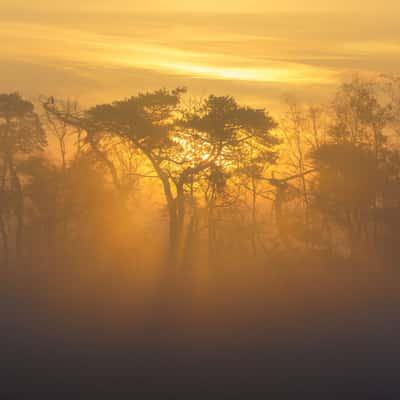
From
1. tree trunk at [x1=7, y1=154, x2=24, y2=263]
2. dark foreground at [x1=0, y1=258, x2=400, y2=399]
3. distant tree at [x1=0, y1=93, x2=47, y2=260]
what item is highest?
distant tree at [x1=0, y1=93, x2=47, y2=260]

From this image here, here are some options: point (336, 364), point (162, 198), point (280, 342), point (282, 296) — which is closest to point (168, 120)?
point (162, 198)

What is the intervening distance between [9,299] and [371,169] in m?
27.6

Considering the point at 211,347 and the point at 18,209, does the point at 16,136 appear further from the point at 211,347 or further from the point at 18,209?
the point at 211,347

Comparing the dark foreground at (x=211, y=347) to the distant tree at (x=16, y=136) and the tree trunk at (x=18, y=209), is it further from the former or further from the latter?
the distant tree at (x=16, y=136)

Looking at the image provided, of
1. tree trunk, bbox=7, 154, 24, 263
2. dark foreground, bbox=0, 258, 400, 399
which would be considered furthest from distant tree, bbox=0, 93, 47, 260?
dark foreground, bbox=0, 258, 400, 399

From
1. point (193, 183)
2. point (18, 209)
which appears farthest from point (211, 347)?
point (18, 209)

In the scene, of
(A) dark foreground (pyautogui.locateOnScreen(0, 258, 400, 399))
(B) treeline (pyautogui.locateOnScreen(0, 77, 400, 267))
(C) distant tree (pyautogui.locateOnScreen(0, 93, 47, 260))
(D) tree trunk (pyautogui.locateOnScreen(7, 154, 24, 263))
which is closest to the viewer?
(A) dark foreground (pyautogui.locateOnScreen(0, 258, 400, 399))

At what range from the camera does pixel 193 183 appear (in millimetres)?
44125

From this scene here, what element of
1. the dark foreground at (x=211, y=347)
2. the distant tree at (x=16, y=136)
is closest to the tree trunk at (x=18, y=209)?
the distant tree at (x=16, y=136)

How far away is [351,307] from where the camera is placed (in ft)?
102

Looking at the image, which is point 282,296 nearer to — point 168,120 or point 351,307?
point 351,307

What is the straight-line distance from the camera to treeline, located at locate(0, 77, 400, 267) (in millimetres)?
41344

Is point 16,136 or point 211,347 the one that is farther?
point 16,136

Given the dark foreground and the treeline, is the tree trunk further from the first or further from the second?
the dark foreground
